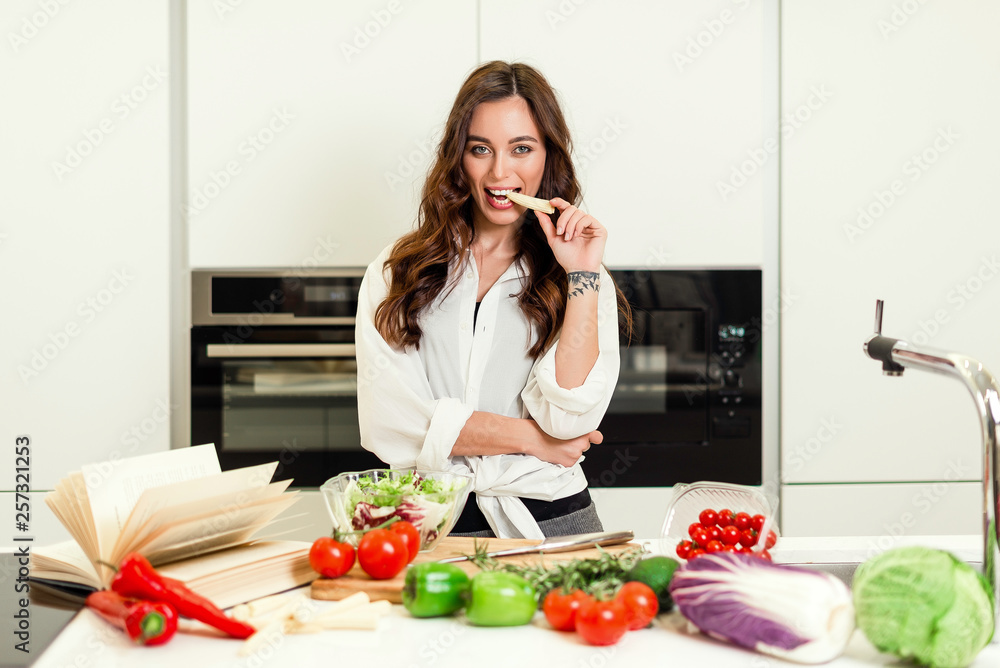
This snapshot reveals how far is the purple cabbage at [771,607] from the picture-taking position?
2.72ft

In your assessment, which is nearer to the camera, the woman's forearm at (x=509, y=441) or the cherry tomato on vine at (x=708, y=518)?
the cherry tomato on vine at (x=708, y=518)

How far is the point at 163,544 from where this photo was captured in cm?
99

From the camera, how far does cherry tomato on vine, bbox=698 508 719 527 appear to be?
1.12m

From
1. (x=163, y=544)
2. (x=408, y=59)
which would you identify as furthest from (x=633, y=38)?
(x=163, y=544)

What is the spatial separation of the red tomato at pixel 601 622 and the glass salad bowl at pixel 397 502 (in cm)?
32

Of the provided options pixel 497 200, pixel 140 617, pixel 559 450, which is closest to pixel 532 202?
pixel 497 200

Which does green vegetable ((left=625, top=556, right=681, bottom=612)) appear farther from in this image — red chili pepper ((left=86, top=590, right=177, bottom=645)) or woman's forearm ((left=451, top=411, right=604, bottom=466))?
woman's forearm ((left=451, top=411, right=604, bottom=466))

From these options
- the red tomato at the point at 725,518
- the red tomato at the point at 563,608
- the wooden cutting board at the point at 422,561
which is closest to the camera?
the red tomato at the point at 563,608

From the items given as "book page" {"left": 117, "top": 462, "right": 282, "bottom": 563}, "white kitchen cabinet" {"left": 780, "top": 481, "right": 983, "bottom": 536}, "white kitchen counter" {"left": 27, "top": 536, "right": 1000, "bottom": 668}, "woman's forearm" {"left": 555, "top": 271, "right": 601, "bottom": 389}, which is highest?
"woman's forearm" {"left": 555, "top": 271, "right": 601, "bottom": 389}

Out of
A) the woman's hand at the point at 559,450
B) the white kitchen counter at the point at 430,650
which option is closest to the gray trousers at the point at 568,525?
the woman's hand at the point at 559,450

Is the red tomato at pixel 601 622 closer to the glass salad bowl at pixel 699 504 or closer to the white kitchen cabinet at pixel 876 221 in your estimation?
the glass salad bowl at pixel 699 504

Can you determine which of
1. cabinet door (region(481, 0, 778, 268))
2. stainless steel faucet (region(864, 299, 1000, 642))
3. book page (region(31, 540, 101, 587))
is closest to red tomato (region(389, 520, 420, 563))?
book page (region(31, 540, 101, 587))

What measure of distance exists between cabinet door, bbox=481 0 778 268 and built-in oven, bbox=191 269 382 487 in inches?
29.6

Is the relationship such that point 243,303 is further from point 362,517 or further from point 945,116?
point 945,116
